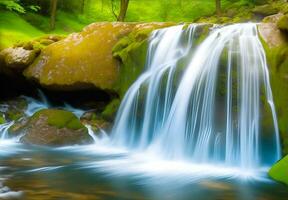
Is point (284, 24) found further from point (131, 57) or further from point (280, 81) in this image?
point (131, 57)

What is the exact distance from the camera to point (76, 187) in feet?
23.0

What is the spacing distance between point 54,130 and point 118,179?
4.69m

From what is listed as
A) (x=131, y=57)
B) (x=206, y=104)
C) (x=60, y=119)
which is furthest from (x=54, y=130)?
(x=206, y=104)

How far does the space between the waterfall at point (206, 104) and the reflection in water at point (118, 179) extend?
678 millimetres

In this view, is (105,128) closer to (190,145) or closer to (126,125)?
(126,125)

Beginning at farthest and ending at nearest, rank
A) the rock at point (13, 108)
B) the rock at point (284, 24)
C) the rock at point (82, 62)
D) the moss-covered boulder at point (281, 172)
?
the rock at point (13, 108), the rock at point (82, 62), the rock at point (284, 24), the moss-covered boulder at point (281, 172)

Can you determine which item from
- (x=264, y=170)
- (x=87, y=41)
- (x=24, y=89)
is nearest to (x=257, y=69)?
(x=264, y=170)

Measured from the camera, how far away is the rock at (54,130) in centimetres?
1184

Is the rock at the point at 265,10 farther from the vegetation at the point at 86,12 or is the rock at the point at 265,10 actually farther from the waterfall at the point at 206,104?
the waterfall at the point at 206,104

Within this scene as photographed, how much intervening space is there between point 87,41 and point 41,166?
25.1 ft

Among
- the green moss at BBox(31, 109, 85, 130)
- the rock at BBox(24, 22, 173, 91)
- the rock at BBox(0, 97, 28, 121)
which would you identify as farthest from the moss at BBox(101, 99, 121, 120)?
the rock at BBox(0, 97, 28, 121)

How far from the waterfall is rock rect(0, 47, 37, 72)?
4275mm

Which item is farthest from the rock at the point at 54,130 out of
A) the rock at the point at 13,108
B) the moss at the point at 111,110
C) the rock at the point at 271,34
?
the rock at the point at 271,34

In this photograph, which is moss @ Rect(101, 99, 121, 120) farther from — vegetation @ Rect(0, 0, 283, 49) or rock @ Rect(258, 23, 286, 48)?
vegetation @ Rect(0, 0, 283, 49)
